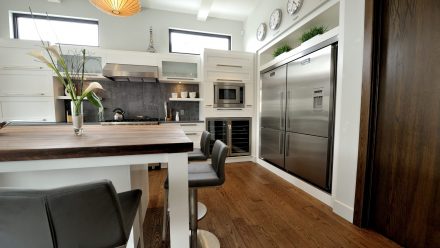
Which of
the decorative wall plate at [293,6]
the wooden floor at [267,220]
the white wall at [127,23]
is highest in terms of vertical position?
the white wall at [127,23]

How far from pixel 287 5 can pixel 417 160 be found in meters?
2.41

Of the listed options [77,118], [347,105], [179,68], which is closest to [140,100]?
[179,68]

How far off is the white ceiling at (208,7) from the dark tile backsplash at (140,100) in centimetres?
147

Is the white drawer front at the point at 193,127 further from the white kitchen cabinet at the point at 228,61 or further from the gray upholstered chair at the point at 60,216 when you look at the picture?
the gray upholstered chair at the point at 60,216

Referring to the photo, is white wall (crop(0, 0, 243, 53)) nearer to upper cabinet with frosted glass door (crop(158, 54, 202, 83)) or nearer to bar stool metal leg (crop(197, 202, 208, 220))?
upper cabinet with frosted glass door (crop(158, 54, 202, 83))

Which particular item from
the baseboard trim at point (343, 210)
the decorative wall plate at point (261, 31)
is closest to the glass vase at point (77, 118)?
the baseboard trim at point (343, 210)

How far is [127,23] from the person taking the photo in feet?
12.2

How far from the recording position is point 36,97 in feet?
10.3

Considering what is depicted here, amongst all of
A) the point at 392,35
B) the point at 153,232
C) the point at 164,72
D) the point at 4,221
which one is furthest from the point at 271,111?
the point at 4,221

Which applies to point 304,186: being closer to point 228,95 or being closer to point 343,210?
point 343,210

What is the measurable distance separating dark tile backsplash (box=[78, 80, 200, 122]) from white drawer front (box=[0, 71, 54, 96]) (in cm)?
68

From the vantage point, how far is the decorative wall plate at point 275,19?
2.94m

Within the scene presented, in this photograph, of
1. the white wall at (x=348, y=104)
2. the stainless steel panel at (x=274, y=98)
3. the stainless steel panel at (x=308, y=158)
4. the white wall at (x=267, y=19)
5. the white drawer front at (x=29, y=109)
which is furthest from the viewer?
the white drawer front at (x=29, y=109)

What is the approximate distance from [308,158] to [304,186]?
392 mm
